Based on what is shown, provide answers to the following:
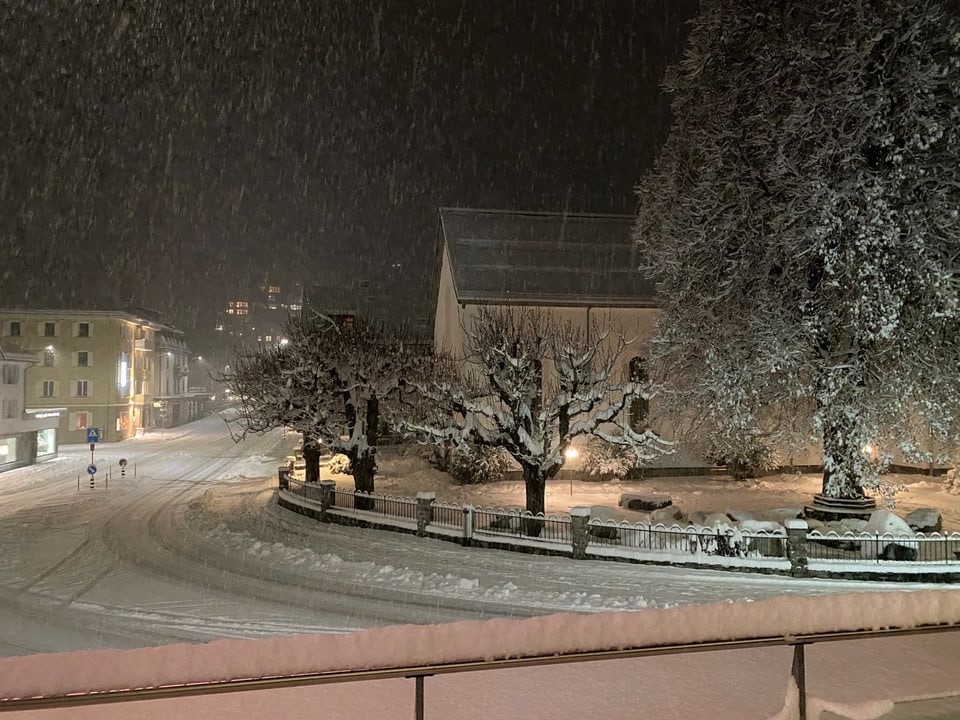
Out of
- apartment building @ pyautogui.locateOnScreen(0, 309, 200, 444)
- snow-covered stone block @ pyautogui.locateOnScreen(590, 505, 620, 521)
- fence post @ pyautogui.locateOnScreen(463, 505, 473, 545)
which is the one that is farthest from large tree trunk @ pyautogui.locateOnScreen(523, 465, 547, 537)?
apartment building @ pyautogui.locateOnScreen(0, 309, 200, 444)

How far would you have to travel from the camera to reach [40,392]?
53812 mm

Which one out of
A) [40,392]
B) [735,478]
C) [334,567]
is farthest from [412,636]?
[40,392]

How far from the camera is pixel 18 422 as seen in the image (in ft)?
130

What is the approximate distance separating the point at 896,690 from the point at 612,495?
835 inches

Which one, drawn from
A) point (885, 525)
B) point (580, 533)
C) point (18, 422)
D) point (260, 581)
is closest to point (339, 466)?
point (260, 581)

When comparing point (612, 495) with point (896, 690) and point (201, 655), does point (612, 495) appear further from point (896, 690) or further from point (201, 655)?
point (201, 655)

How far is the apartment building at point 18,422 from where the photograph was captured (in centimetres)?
3844

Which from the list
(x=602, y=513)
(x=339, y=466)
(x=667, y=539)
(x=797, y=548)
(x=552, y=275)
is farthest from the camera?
(x=552, y=275)

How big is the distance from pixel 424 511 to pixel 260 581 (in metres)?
5.32

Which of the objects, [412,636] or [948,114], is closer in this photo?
[412,636]

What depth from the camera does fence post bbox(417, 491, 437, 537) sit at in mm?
19094

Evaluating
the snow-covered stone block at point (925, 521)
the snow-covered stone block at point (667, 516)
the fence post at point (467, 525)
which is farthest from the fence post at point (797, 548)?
the fence post at point (467, 525)

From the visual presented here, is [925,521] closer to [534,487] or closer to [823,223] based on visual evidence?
[823,223]

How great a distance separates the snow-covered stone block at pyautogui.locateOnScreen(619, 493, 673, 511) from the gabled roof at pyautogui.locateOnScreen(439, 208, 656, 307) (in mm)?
10775
